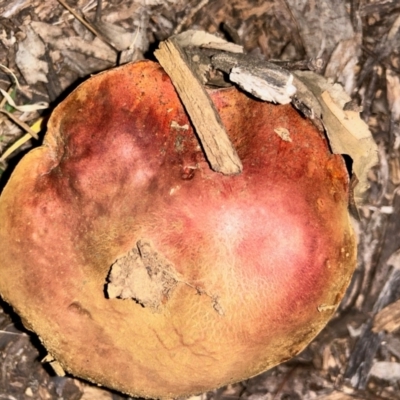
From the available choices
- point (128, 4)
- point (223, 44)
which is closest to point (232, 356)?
point (223, 44)

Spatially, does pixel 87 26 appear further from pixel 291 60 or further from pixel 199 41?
pixel 291 60

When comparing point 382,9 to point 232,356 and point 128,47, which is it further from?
point 232,356

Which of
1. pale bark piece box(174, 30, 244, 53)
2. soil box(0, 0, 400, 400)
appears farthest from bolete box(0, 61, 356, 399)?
soil box(0, 0, 400, 400)

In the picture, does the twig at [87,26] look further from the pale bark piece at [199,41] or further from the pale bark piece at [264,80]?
the pale bark piece at [264,80]

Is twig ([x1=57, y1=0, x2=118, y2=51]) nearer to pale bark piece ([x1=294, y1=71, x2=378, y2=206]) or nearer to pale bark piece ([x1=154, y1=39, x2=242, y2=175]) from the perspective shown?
pale bark piece ([x1=154, y1=39, x2=242, y2=175])

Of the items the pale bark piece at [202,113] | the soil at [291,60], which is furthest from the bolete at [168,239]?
the soil at [291,60]
